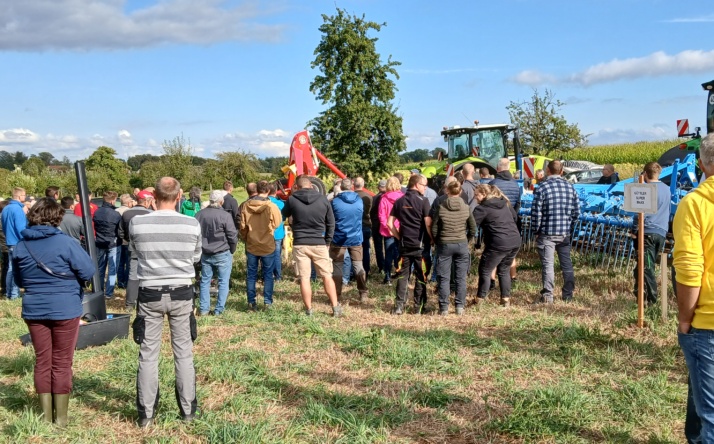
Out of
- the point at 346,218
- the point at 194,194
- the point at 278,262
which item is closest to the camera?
the point at 346,218

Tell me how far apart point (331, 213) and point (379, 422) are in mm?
3429

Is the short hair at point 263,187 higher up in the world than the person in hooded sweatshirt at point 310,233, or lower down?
higher up

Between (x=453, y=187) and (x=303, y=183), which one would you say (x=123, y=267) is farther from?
(x=453, y=187)

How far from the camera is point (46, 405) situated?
159 inches

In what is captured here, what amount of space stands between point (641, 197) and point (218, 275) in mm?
4817

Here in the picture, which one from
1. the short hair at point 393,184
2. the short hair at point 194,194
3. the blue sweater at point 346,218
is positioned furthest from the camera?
the short hair at point 194,194

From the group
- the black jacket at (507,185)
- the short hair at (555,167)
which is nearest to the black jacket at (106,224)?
the black jacket at (507,185)

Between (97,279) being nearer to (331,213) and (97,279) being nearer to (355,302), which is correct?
(331,213)

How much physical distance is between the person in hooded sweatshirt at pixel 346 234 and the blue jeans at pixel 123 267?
140 inches

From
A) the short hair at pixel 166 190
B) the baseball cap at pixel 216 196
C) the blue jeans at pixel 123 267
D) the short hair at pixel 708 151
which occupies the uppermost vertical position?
the short hair at pixel 708 151

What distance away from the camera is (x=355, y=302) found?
779 centimetres

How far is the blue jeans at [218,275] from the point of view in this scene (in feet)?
23.3

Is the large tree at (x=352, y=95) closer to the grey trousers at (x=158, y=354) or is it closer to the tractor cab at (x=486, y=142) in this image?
the tractor cab at (x=486, y=142)

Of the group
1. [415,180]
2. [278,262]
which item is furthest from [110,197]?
[415,180]
